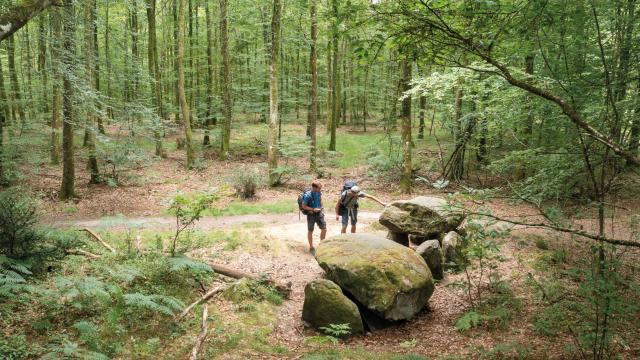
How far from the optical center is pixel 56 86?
15.6 m

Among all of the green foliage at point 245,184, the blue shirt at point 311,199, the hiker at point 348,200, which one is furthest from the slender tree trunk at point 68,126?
the hiker at point 348,200

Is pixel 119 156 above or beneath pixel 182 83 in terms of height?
beneath

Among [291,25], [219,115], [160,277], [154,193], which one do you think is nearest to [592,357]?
[160,277]

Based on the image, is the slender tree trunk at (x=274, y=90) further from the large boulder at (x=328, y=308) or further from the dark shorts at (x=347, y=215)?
the large boulder at (x=328, y=308)

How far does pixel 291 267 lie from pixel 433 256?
3.66 metres

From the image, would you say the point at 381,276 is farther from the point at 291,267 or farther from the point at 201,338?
the point at 201,338

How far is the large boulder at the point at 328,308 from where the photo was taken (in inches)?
307

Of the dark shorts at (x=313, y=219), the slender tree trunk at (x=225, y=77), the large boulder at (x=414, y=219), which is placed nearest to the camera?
the dark shorts at (x=313, y=219)

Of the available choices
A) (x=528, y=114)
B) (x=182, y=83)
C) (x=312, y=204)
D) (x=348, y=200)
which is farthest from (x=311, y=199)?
(x=182, y=83)

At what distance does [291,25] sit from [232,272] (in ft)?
56.7

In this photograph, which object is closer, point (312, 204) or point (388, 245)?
point (388, 245)

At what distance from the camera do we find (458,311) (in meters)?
8.91

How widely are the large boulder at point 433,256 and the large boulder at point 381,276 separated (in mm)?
948

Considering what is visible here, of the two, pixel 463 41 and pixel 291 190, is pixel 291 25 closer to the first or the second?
pixel 291 190
